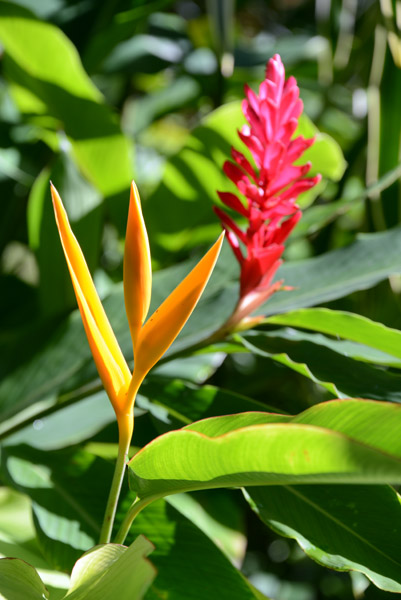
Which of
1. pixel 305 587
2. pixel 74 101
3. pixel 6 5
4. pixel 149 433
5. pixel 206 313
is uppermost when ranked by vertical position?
pixel 6 5

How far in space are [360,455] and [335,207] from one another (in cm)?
46

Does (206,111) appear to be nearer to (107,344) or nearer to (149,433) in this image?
(149,433)

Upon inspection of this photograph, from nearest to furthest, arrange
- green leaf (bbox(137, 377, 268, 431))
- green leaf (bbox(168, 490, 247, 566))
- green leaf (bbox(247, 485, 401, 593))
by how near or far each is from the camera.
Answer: green leaf (bbox(247, 485, 401, 593))
green leaf (bbox(137, 377, 268, 431))
green leaf (bbox(168, 490, 247, 566))

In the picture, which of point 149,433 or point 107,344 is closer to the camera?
point 107,344

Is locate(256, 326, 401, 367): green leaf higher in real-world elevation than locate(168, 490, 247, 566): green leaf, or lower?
higher

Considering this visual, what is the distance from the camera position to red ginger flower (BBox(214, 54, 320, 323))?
0.42m

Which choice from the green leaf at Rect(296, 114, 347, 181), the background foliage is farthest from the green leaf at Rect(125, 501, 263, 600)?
the green leaf at Rect(296, 114, 347, 181)

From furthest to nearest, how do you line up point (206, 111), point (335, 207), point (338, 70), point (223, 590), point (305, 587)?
point (206, 111), point (338, 70), point (305, 587), point (335, 207), point (223, 590)

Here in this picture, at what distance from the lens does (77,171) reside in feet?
2.50

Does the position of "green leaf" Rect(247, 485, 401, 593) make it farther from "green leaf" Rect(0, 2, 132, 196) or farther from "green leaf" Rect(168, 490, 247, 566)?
"green leaf" Rect(0, 2, 132, 196)

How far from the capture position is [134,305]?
333 mm

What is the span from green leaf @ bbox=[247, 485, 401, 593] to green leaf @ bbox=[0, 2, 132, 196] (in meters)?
0.48

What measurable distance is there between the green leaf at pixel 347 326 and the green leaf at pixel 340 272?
0.04m

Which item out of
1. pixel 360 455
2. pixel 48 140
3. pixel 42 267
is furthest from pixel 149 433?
pixel 48 140
